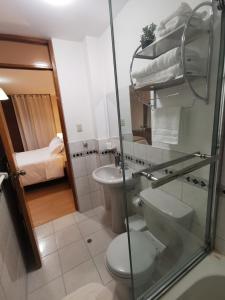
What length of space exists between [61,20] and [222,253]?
2287mm

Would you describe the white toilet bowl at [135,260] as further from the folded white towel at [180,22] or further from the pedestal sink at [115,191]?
the folded white towel at [180,22]

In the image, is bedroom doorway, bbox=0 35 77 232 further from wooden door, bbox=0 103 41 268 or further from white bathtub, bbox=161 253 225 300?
white bathtub, bbox=161 253 225 300

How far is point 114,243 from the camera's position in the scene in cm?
129

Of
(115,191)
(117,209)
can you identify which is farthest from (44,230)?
(115,191)

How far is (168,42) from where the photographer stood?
99cm

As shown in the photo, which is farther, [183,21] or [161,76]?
[161,76]

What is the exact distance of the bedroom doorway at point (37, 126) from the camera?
1.83m

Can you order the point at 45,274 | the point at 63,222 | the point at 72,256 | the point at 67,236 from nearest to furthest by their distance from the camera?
the point at 45,274 < the point at 72,256 < the point at 67,236 < the point at 63,222

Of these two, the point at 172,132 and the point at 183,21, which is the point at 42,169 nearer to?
the point at 172,132

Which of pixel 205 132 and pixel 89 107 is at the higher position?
pixel 89 107

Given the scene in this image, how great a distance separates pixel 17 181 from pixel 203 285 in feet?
5.02

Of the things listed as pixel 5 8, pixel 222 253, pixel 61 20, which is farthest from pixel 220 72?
pixel 5 8

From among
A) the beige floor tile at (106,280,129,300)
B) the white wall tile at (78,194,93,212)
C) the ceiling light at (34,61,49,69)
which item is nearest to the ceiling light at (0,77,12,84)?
the ceiling light at (34,61,49,69)

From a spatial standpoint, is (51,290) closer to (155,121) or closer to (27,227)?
(27,227)
